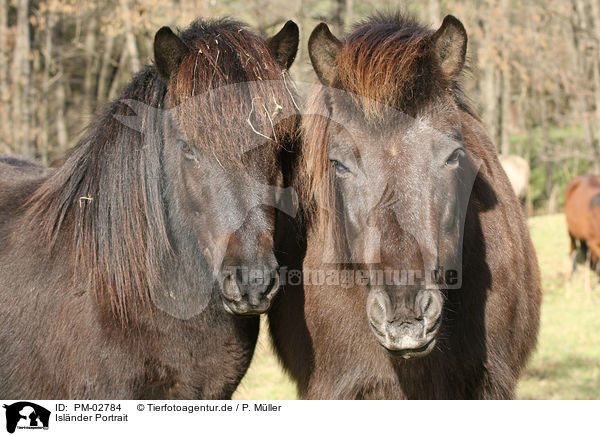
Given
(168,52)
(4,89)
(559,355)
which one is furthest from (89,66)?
(168,52)

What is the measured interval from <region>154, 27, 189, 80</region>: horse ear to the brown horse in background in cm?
1082

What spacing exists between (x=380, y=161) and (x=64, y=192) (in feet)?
5.61

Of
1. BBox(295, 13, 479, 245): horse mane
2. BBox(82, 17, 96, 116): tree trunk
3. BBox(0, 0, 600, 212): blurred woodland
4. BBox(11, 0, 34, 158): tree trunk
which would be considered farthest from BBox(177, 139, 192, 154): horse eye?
BBox(82, 17, 96, 116): tree trunk

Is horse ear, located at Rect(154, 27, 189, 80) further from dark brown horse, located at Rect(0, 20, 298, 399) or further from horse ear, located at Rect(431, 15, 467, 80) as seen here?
horse ear, located at Rect(431, 15, 467, 80)

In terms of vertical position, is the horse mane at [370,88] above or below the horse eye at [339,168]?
above

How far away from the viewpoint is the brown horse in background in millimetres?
11758

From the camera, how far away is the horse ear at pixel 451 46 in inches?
115

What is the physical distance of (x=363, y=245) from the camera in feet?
9.29

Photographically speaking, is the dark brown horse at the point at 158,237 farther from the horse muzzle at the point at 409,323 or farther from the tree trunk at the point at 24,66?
the tree trunk at the point at 24,66

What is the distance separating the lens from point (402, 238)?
8.66 ft

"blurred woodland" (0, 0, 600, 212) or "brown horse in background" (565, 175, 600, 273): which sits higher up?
"blurred woodland" (0, 0, 600, 212)
